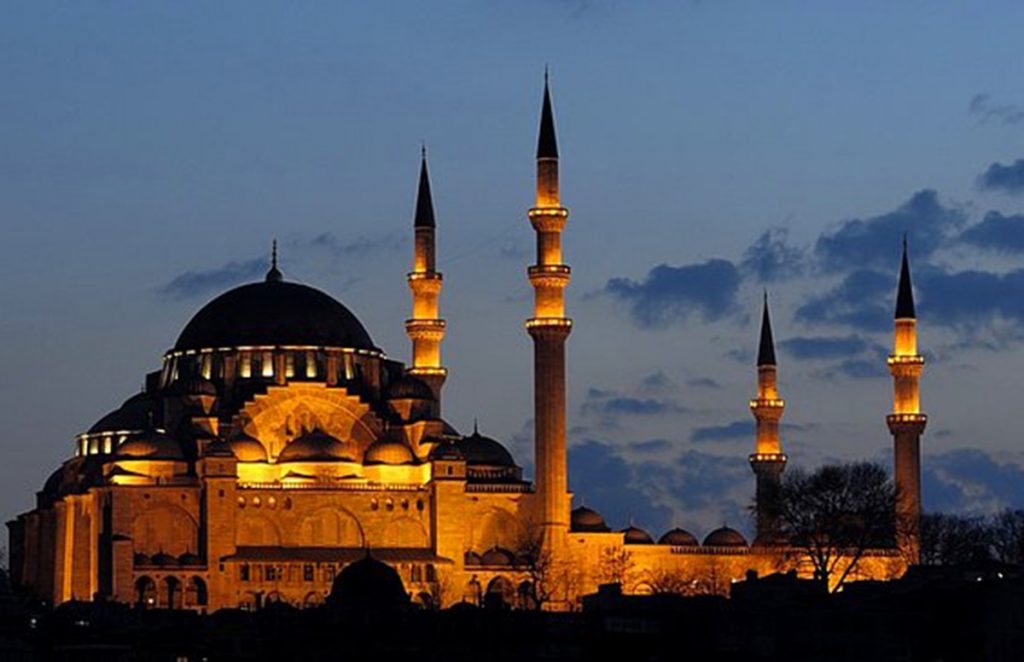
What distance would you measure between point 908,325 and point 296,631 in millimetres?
37233

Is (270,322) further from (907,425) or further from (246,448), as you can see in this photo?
(907,425)

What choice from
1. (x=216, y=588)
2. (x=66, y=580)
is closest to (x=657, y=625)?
(x=216, y=588)

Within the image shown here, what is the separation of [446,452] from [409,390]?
551cm

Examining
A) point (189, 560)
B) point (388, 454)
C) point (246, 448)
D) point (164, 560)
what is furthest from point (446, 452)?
point (164, 560)

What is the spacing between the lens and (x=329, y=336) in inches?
4535

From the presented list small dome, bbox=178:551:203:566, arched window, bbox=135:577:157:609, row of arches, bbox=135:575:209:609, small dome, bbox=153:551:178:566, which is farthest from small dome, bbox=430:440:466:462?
arched window, bbox=135:577:157:609

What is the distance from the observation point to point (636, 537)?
111938 millimetres

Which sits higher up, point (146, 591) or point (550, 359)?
point (550, 359)

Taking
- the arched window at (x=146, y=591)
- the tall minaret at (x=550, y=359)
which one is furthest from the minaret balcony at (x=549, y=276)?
the arched window at (x=146, y=591)

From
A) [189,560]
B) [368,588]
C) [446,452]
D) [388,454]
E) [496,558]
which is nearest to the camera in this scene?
[368,588]

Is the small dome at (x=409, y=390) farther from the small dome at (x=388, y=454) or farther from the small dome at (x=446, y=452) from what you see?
the small dome at (x=446, y=452)

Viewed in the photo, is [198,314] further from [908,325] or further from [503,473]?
[908,325]

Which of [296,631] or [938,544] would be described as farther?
[938,544]

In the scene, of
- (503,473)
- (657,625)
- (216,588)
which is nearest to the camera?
(657,625)
